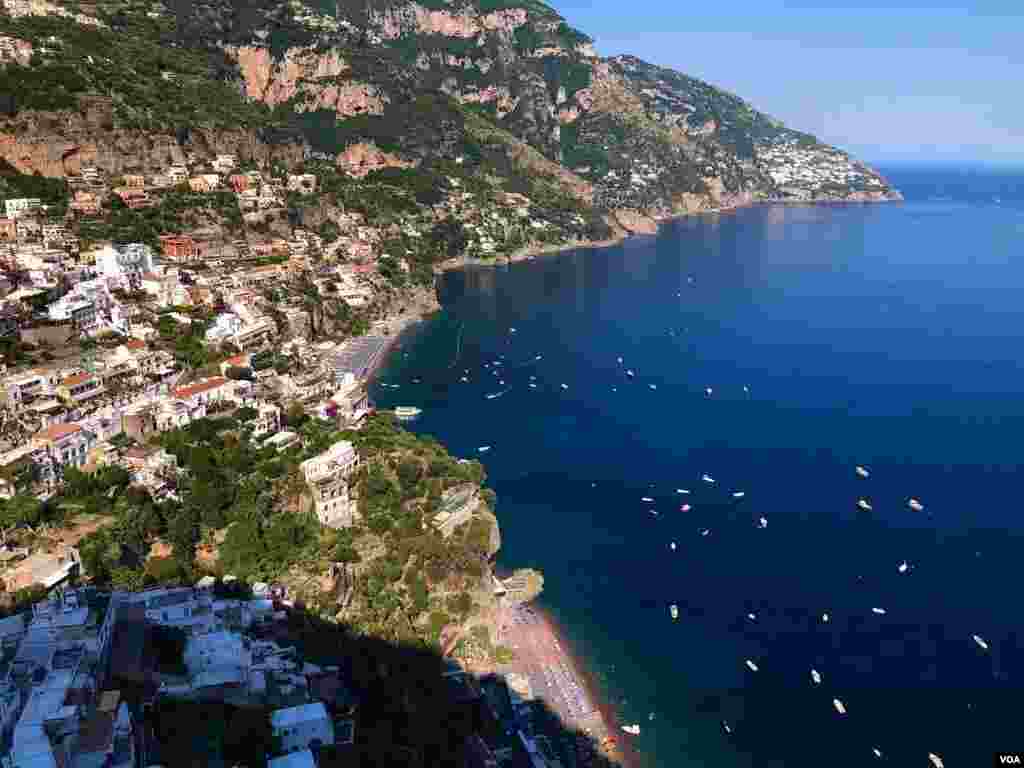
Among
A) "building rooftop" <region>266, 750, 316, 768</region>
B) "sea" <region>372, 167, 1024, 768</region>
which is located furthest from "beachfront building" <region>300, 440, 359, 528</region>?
"building rooftop" <region>266, 750, 316, 768</region>

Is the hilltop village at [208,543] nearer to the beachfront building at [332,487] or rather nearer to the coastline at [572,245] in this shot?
the beachfront building at [332,487]

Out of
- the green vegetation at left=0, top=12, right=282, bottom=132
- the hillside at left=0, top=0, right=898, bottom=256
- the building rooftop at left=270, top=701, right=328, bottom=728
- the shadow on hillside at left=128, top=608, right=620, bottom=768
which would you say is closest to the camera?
the shadow on hillside at left=128, top=608, right=620, bottom=768

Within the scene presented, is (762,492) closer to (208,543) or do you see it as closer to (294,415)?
(294,415)

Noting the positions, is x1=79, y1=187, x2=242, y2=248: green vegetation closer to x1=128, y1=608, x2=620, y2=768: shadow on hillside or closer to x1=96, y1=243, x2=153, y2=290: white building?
x1=96, y1=243, x2=153, y2=290: white building

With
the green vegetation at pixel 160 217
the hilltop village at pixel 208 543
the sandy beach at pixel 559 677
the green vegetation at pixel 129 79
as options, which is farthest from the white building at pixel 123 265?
the sandy beach at pixel 559 677

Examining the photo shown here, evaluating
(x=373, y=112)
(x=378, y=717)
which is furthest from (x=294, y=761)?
(x=373, y=112)

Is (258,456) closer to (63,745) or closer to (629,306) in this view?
(63,745)
